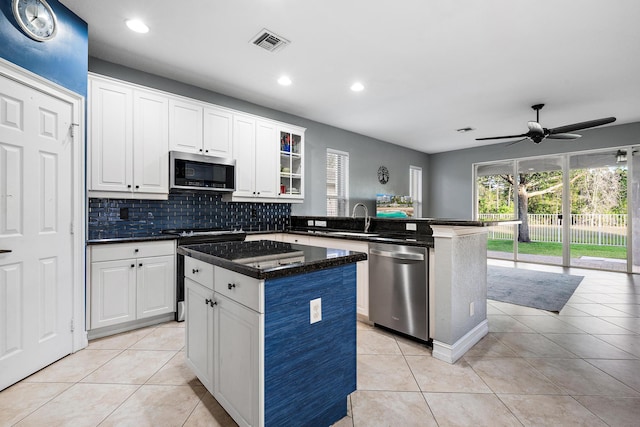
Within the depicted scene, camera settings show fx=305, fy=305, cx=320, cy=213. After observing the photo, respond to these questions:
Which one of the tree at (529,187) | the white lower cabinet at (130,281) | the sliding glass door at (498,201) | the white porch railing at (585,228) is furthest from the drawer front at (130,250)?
the tree at (529,187)

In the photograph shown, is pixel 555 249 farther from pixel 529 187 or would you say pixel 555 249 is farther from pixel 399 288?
pixel 399 288

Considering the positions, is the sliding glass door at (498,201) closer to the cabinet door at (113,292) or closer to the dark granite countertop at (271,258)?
the dark granite countertop at (271,258)

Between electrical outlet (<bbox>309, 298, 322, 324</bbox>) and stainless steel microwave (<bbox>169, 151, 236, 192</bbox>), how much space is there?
8.08 feet

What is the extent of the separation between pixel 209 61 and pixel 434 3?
89.6 inches

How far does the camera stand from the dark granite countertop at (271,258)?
1.37 m

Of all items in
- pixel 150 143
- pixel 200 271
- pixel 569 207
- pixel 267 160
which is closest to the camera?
pixel 200 271

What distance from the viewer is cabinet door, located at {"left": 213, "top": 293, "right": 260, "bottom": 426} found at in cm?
138

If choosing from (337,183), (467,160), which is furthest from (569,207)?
(337,183)

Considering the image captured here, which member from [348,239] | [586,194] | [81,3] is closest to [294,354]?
[348,239]

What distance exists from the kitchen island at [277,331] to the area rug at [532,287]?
326cm

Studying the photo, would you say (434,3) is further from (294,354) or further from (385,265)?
(294,354)

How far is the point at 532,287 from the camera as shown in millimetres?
4598

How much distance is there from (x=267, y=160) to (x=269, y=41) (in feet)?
5.45

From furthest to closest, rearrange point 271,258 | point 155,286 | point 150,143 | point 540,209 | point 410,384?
1. point 540,209
2. point 150,143
3. point 155,286
4. point 410,384
5. point 271,258
